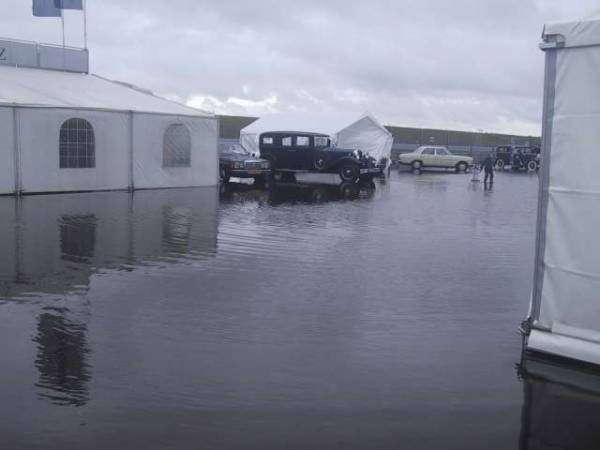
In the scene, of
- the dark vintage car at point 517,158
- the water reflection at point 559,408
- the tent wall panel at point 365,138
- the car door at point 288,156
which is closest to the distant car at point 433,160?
the dark vintage car at point 517,158

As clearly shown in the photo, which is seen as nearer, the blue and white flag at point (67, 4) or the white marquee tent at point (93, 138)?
the white marquee tent at point (93, 138)

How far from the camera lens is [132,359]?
5.84 m

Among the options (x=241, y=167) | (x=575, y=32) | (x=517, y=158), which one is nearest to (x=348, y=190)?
(x=241, y=167)

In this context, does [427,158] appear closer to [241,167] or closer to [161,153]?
[241,167]

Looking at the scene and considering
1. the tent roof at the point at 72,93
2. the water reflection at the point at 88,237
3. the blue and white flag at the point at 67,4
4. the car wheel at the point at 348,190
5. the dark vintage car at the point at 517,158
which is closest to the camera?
the water reflection at the point at 88,237

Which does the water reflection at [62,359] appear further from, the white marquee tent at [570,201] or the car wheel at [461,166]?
the car wheel at [461,166]

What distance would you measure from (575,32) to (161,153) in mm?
17609

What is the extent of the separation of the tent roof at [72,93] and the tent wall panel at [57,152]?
11.7 inches

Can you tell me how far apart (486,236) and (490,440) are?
937 centimetres

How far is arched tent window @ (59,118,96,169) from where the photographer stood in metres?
19.8

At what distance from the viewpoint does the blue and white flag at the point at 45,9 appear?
2638 centimetres

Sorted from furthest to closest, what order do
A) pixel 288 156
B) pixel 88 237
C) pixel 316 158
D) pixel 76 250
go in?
pixel 288 156, pixel 316 158, pixel 88 237, pixel 76 250

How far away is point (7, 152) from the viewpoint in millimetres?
18438

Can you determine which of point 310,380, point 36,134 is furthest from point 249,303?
point 36,134
